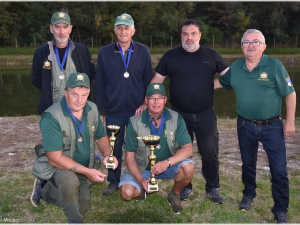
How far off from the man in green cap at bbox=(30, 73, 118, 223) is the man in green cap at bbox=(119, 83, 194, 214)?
423 mm

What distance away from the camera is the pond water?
14360 mm

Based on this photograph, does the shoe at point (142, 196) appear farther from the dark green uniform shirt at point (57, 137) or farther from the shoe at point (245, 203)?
the shoe at point (245, 203)

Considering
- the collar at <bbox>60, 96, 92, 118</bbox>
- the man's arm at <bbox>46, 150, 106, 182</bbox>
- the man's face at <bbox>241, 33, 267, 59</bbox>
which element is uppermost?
the man's face at <bbox>241, 33, 267, 59</bbox>

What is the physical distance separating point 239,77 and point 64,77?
2330 mm

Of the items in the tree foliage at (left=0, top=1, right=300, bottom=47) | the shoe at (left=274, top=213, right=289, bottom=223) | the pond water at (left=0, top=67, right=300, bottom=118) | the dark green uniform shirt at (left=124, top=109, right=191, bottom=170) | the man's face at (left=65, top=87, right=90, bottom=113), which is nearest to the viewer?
the man's face at (left=65, top=87, right=90, bottom=113)

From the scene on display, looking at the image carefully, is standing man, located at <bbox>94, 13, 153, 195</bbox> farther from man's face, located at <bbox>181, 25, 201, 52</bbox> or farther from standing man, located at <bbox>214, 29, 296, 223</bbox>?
standing man, located at <bbox>214, 29, 296, 223</bbox>

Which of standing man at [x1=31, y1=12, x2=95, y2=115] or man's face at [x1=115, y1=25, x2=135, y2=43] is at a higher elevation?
man's face at [x1=115, y1=25, x2=135, y2=43]

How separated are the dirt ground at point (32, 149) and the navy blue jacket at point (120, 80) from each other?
1914 millimetres

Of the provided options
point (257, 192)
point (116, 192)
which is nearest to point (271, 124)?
point (257, 192)

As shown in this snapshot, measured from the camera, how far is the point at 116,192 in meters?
5.30

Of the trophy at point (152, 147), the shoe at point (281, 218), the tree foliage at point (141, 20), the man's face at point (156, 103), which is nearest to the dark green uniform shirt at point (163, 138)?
the man's face at point (156, 103)

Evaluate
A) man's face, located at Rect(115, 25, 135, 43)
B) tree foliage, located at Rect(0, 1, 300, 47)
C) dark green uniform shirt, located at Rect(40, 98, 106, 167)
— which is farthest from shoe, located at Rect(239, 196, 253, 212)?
tree foliage, located at Rect(0, 1, 300, 47)

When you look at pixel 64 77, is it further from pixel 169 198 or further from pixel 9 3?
pixel 9 3

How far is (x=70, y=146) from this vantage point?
4242 mm
